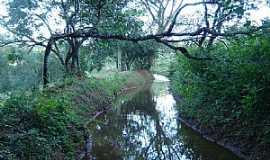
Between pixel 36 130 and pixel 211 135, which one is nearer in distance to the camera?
pixel 36 130

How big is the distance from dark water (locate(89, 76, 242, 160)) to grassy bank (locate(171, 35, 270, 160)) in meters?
0.59

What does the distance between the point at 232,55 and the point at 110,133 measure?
561 centimetres

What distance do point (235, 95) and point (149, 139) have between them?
354cm

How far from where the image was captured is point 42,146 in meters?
7.22

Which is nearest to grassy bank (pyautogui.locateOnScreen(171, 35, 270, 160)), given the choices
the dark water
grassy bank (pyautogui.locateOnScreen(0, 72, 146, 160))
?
the dark water

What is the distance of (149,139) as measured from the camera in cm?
1175

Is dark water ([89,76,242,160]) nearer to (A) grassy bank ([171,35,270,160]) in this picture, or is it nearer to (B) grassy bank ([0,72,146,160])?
(A) grassy bank ([171,35,270,160])

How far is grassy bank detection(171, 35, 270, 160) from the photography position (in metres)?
8.13

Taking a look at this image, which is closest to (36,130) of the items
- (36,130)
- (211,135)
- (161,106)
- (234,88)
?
(36,130)

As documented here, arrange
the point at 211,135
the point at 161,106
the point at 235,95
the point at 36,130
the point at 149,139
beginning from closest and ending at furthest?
the point at 36,130 < the point at 235,95 < the point at 211,135 < the point at 149,139 < the point at 161,106

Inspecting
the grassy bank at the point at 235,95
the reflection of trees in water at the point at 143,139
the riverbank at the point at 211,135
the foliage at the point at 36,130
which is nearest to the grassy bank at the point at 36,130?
the foliage at the point at 36,130

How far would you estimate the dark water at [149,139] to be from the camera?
385 inches

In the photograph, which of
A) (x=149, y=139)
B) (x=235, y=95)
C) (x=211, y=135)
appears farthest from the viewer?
(x=149, y=139)

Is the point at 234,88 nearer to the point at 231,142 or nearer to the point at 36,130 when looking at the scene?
the point at 231,142
